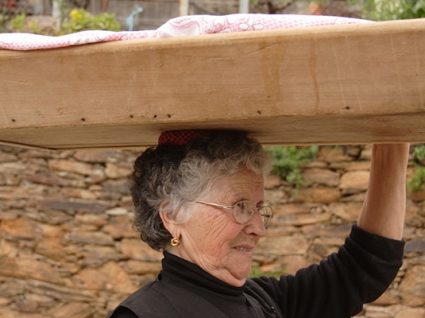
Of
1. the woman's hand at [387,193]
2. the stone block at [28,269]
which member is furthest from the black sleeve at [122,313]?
the stone block at [28,269]

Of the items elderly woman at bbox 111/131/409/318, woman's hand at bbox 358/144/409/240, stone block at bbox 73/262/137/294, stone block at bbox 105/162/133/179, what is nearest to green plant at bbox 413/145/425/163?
stone block at bbox 105/162/133/179

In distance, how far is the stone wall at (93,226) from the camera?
5648mm

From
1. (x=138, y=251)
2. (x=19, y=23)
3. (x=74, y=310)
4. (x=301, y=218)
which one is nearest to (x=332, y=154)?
(x=301, y=218)

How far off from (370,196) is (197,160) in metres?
0.62

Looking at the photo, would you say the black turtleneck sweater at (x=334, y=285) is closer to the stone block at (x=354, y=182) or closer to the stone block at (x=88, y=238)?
the stone block at (x=354, y=182)

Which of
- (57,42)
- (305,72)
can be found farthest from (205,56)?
(57,42)

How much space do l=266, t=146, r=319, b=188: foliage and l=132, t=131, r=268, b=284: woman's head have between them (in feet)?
12.0

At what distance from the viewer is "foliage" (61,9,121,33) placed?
6238mm

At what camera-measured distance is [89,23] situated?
20.6 feet

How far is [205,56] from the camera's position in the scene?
149 centimetres

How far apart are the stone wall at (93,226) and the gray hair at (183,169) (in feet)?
11.9

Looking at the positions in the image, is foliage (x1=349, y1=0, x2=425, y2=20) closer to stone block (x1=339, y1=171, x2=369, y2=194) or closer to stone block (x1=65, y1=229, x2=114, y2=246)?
stone block (x1=339, y1=171, x2=369, y2=194)

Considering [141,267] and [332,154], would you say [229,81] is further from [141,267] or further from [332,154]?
[141,267]

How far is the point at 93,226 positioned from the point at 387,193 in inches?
162
